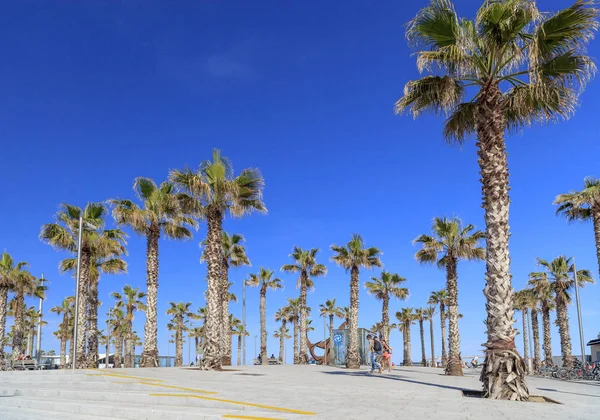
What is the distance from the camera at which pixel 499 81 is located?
14547mm

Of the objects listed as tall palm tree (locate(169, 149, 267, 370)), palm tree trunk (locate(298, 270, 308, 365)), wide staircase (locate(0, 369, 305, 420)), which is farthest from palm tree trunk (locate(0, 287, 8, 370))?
wide staircase (locate(0, 369, 305, 420))

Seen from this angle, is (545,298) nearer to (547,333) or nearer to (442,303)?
(547,333)

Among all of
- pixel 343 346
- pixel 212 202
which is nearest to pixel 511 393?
pixel 212 202

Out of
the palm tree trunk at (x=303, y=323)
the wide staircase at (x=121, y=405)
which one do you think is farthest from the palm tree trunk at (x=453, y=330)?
the wide staircase at (x=121, y=405)

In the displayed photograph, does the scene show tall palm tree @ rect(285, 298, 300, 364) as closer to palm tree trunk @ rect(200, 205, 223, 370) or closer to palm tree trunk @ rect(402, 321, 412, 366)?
palm tree trunk @ rect(402, 321, 412, 366)

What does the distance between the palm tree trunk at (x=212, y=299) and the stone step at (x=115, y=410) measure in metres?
13.8

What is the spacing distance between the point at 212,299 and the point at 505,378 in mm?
15727

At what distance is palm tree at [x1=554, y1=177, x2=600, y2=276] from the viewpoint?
2883 cm

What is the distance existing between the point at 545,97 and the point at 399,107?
13.7ft

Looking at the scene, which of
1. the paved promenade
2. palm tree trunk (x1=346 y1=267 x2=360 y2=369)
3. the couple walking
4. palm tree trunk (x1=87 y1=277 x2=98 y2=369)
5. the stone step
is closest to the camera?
the stone step

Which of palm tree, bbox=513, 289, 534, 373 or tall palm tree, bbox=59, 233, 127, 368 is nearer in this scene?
tall palm tree, bbox=59, 233, 127, 368

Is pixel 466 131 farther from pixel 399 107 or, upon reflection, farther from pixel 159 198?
pixel 159 198

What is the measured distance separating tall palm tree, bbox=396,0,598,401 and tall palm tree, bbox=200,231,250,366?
2610 cm

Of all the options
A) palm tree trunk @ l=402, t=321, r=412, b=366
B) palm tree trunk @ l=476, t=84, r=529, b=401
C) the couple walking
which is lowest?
palm tree trunk @ l=402, t=321, r=412, b=366
